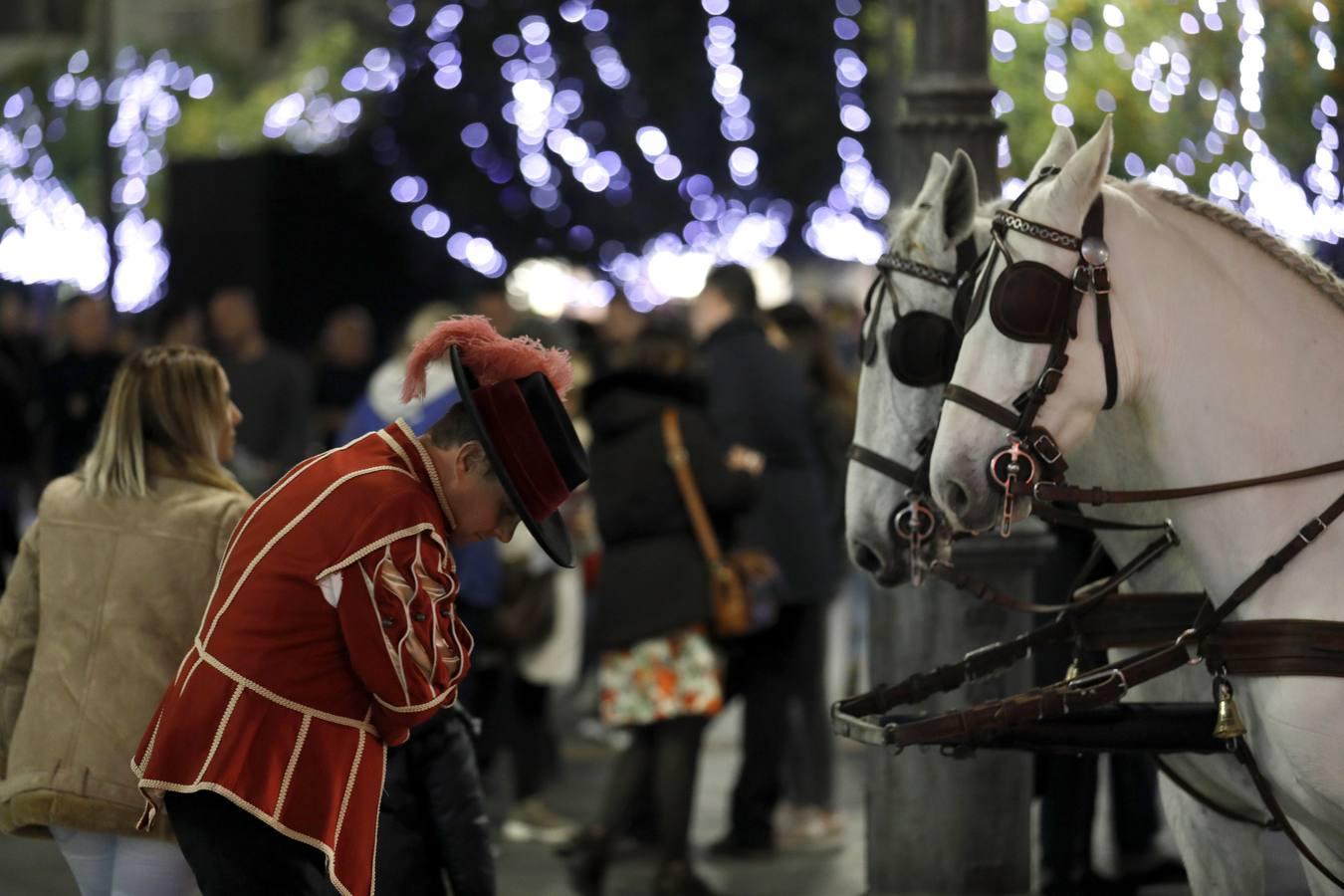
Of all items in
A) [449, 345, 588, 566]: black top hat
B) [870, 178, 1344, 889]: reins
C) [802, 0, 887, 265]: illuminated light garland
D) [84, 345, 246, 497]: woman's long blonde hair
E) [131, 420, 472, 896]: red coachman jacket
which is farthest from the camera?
[802, 0, 887, 265]: illuminated light garland

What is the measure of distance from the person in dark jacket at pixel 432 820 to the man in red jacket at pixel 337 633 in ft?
3.43

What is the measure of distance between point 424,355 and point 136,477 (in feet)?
3.52

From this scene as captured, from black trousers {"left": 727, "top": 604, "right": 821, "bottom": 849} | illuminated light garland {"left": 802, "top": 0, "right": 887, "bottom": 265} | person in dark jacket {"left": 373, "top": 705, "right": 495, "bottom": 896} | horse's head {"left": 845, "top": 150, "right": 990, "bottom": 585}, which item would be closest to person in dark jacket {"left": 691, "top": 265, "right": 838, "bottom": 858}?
black trousers {"left": 727, "top": 604, "right": 821, "bottom": 849}

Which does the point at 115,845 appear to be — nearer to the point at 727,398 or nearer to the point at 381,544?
the point at 381,544

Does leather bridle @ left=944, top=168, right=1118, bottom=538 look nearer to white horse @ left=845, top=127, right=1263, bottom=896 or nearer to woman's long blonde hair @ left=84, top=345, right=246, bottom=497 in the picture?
white horse @ left=845, top=127, right=1263, bottom=896

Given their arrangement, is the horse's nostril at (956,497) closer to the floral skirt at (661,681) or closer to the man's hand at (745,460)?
the floral skirt at (661,681)

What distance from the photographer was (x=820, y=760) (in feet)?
27.0

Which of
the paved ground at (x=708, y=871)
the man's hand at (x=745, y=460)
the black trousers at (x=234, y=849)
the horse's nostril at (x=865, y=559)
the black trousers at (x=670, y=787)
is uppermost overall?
the man's hand at (x=745, y=460)

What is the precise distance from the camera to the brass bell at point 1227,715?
3859 mm

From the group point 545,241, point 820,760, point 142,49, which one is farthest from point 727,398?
point 142,49

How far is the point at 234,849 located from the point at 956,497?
1587 mm

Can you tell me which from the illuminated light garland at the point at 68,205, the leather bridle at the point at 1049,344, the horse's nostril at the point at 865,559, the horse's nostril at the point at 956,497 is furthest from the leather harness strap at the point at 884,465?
the illuminated light garland at the point at 68,205

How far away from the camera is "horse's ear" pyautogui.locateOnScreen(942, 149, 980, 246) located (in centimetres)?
474

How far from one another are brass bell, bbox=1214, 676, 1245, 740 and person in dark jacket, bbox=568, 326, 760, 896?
3.29 m
